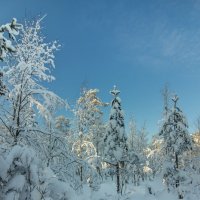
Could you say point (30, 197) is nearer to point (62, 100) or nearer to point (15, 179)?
point (15, 179)

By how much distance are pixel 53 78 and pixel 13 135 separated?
2.40 metres

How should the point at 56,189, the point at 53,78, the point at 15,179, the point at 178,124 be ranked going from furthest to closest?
1. the point at 178,124
2. the point at 53,78
3. the point at 56,189
4. the point at 15,179

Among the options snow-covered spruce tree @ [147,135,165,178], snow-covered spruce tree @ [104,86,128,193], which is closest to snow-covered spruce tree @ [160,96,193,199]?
snow-covered spruce tree @ [147,135,165,178]

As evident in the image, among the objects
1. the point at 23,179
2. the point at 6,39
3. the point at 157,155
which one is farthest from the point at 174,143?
the point at 23,179

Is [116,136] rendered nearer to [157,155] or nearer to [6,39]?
[157,155]

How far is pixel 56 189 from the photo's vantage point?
5066 millimetres

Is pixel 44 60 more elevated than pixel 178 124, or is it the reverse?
pixel 178 124

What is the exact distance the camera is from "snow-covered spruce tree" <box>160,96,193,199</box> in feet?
108

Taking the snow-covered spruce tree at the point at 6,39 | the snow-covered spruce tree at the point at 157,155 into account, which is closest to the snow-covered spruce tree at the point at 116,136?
the snow-covered spruce tree at the point at 157,155

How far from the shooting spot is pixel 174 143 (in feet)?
114

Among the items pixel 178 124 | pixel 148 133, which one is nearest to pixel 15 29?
pixel 178 124

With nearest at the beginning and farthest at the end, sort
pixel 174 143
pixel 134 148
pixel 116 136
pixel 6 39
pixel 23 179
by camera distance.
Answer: pixel 23 179 → pixel 6 39 → pixel 174 143 → pixel 116 136 → pixel 134 148

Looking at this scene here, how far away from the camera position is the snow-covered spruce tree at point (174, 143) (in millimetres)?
32844

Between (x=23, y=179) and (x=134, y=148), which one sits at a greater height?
(x=134, y=148)
